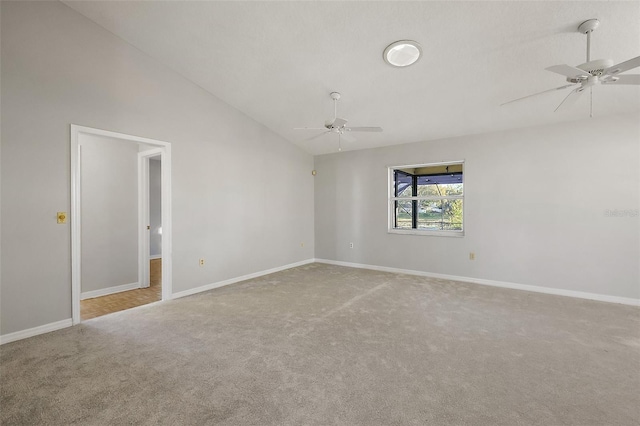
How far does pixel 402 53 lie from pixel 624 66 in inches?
69.2

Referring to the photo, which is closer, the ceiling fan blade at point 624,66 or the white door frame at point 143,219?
the ceiling fan blade at point 624,66

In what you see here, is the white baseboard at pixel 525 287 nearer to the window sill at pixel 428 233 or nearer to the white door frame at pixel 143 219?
the window sill at pixel 428 233

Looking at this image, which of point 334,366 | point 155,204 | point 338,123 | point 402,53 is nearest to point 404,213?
point 338,123

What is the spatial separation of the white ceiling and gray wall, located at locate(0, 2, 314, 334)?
332mm

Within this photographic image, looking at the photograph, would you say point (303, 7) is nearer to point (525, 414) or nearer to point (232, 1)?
point (232, 1)

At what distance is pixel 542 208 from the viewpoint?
4168 millimetres

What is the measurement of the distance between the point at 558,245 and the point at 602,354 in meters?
2.12

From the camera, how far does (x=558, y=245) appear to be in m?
4.07

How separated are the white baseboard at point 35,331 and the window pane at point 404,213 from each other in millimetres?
5135

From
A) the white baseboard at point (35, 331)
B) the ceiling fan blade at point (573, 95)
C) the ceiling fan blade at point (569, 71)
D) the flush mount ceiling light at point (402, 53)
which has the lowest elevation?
the white baseboard at point (35, 331)

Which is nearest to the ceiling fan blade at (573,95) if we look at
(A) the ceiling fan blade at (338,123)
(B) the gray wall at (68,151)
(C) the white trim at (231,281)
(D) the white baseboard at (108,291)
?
(A) the ceiling fan blade at (338,123)

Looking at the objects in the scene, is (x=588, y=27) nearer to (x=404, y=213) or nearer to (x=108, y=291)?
(x=404, y=213)

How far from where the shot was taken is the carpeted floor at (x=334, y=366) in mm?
1712

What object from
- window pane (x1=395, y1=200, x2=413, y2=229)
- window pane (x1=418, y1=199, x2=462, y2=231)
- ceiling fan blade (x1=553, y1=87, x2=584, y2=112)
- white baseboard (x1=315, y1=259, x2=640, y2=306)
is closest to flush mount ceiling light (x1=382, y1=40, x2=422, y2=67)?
ceiling fan blade (x1=553, y1=87, x2=584, y2=112)
